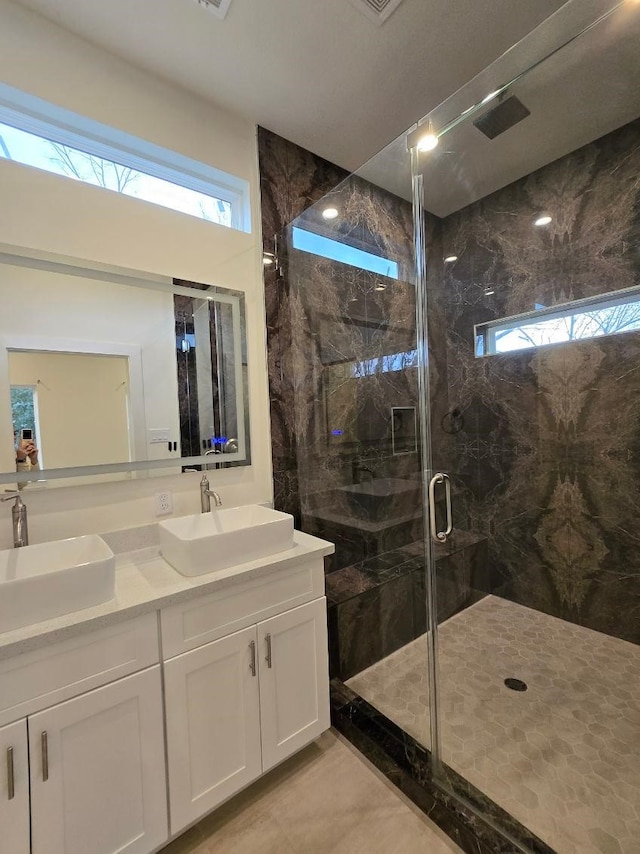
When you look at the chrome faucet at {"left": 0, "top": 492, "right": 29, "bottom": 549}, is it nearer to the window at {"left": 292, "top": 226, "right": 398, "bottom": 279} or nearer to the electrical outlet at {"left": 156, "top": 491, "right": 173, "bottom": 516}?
the electrical outlet at {"left": 156, "top": 491, "right": 173, "bottom": 516}

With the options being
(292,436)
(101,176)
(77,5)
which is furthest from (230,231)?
(292,436)

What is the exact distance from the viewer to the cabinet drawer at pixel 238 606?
1246 mm

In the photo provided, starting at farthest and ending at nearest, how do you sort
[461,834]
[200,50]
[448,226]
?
1. [448,226]
2. [200,50]
3. [461,834]

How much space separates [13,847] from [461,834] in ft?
4.28

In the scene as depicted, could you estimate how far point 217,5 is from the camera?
1414 millimetres

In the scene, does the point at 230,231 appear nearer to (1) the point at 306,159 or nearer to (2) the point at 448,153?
(1) the point at 306,159

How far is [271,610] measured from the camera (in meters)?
1.46

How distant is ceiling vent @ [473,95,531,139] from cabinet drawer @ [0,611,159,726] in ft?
8.49

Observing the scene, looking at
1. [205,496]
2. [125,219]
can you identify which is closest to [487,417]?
[205,496]

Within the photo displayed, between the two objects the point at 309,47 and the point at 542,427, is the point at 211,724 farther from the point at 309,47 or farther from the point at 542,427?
the point at 309,47

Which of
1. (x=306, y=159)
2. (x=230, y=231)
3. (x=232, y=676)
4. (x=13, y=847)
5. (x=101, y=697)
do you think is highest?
(x=306, y=159)

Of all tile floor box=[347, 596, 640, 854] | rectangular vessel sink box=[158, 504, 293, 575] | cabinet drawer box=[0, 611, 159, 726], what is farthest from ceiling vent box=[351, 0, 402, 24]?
tile floor box=[347, 596, 640, 854]

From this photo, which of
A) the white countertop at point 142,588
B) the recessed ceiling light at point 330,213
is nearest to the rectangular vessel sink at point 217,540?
the white countertop at point 142,588

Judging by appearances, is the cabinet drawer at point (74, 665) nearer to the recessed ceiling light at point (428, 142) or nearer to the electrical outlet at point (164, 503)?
the electrical outlet at point (164, 503)
